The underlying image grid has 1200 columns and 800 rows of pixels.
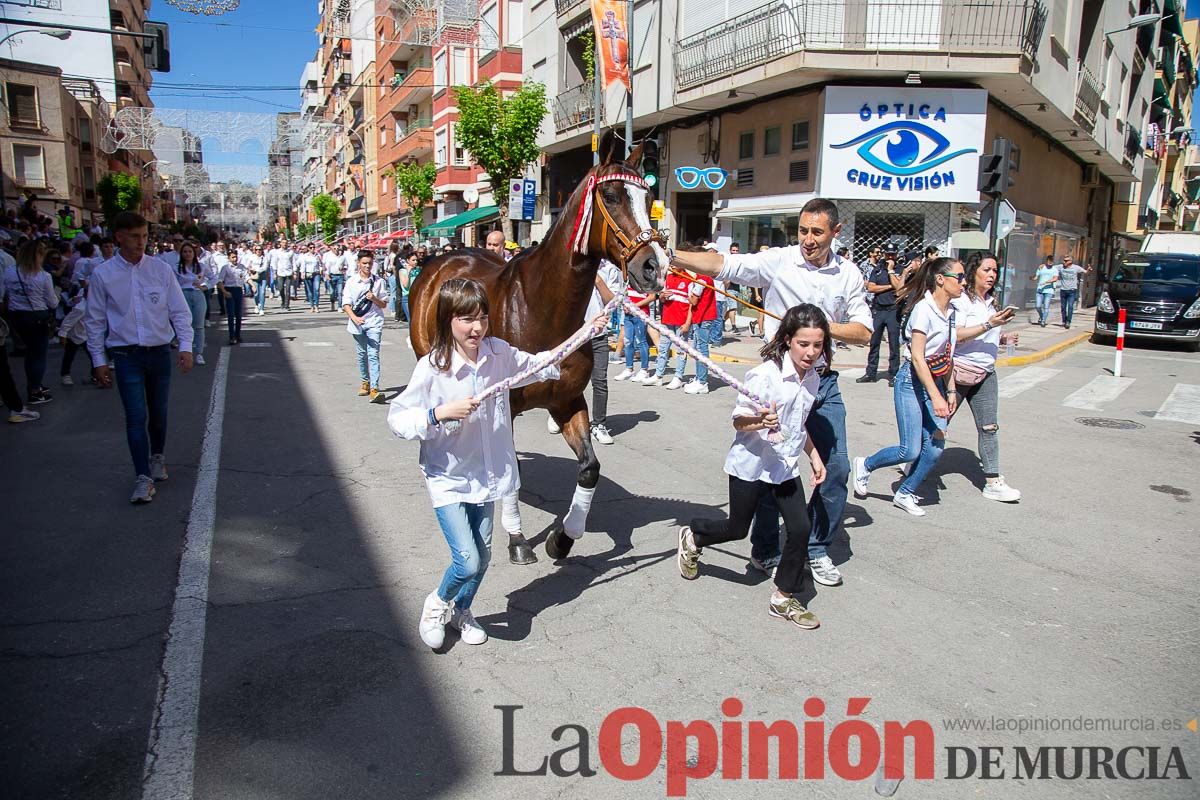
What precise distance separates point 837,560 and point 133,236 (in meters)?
5.50

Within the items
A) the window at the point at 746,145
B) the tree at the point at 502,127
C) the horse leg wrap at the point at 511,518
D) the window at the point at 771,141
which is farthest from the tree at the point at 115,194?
the horse leg wrap at the point at 511,518

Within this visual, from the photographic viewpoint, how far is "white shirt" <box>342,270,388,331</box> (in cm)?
993

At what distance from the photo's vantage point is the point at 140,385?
5.93 meters

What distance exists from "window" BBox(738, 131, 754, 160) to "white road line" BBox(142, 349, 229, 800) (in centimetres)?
1791

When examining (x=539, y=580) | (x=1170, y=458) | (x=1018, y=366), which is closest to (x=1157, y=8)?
(x=1018, y=366)

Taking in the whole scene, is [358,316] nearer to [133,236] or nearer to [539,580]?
[133,236]

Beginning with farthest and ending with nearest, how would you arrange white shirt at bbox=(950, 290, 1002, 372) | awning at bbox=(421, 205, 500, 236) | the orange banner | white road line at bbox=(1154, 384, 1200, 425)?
awning at bbox=(421, 205, 500, 236) → the orange banner → white road line at bbox=(1154, 384, 1200, 425) → white shirt at bbox=(950, 290, 1002, 372)

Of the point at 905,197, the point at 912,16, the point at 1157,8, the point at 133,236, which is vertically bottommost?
the point at 133,236

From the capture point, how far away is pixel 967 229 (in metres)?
18.5

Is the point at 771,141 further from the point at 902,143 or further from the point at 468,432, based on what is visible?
the point at 468,432

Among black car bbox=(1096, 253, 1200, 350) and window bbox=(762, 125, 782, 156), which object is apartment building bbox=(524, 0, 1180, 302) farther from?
black car bbox=(1096, 253, 1200, 350)

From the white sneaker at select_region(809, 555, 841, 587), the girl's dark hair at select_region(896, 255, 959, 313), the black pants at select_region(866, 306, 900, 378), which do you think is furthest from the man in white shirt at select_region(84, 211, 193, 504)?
the black pants at select_region(866, 306, 900, 378)

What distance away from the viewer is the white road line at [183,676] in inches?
110

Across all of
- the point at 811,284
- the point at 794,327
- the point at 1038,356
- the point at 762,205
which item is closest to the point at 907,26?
the point at 762,205
